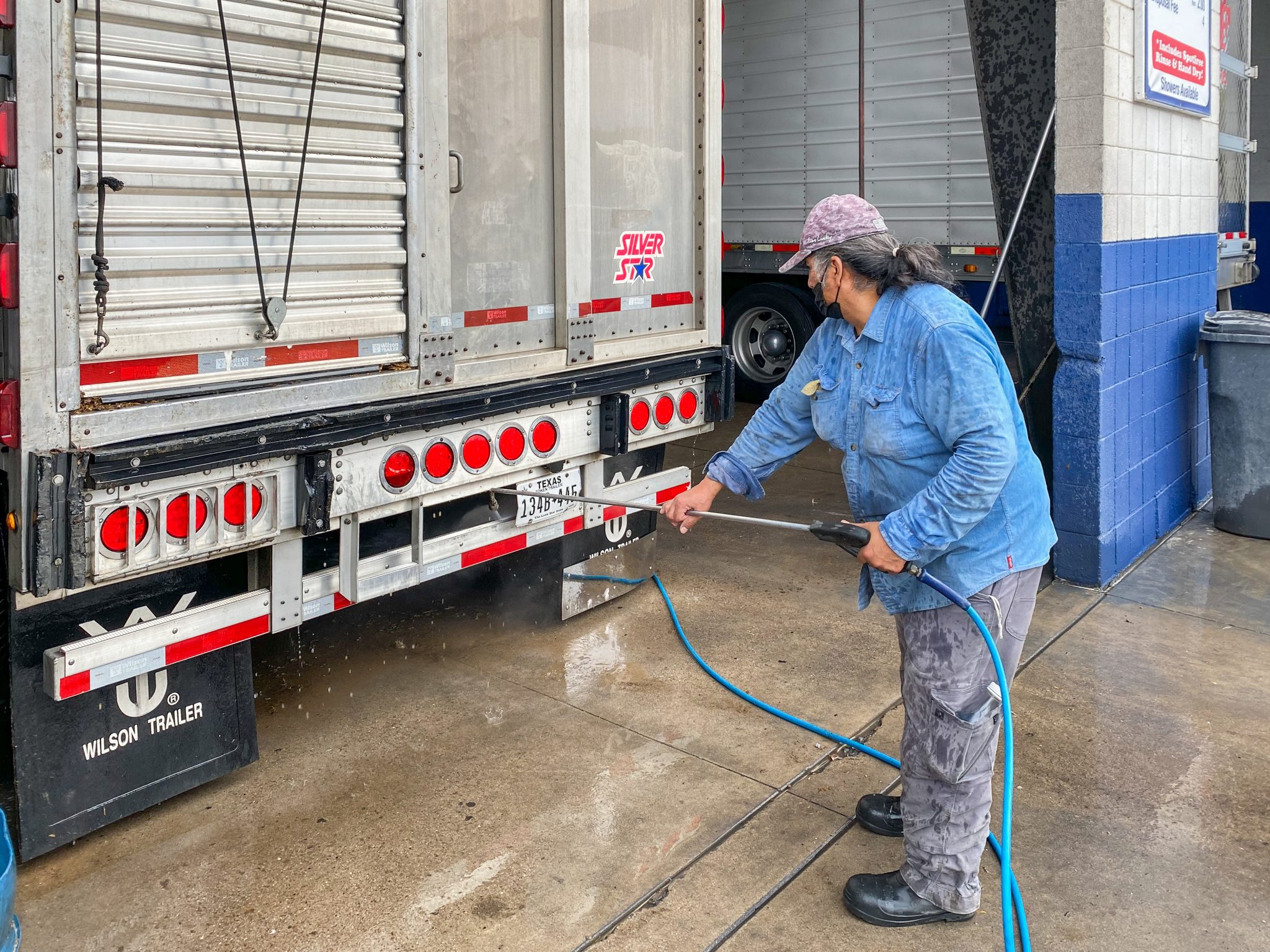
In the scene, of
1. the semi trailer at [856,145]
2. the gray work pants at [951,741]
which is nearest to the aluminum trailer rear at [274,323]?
the gray work pants at [951,741]

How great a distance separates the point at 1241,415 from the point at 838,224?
177 inches

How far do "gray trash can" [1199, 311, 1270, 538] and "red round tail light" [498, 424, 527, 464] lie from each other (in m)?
4.31

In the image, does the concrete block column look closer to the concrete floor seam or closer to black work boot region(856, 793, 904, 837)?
the concrete floor seam

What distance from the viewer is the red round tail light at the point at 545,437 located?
419 centimetres

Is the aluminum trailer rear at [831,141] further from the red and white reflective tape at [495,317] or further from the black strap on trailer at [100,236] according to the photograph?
the black strap on trailer at [100,236]

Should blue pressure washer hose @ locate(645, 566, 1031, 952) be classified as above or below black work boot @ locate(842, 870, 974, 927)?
above

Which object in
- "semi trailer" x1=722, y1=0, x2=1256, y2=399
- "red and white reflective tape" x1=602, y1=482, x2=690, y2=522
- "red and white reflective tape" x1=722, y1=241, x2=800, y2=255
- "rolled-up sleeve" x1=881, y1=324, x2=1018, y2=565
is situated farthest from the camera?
"red and white reflective tape" x1=722, y1=241, x2=800, y2=255

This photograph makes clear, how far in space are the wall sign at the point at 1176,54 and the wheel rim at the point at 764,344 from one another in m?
4.33

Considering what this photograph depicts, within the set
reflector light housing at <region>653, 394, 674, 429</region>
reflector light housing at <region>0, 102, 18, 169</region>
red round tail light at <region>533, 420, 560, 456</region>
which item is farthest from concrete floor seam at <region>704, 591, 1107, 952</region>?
reflector light housing at <region>0, 102, 18, 169</region>

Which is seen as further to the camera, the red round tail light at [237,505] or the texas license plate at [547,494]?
the texas license plate at [547,494]

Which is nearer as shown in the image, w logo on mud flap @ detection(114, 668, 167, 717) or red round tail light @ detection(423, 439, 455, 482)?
w logo on mud flap @ detection(114, 668, 167, 717)

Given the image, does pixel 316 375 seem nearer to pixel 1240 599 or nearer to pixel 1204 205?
pixel 1240 599

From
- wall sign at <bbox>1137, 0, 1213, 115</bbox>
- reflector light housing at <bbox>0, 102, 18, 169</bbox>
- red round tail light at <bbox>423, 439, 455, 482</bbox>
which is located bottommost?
red round tail light at <bbox>423, 439, 455, 482</bbox>

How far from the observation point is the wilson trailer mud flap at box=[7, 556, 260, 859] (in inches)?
122
